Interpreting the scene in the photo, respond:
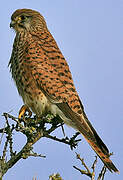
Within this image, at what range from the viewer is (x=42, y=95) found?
4.55 meters

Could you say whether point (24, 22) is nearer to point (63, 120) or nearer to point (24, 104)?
point (24, 104)

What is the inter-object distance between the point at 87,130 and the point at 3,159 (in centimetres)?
132

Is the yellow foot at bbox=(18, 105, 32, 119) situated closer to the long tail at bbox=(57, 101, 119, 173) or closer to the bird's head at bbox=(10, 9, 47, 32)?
the long tail at bbox=(57, 101, 119, 173)

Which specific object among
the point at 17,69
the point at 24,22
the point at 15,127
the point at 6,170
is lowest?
the point at 6,170

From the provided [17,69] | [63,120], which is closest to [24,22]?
[17,69]

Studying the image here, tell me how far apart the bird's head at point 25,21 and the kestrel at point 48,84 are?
0.57 ft

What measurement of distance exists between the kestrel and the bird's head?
0.17 meters

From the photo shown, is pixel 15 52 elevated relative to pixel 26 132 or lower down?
elevated

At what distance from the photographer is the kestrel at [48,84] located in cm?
432

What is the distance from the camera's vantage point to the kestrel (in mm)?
4324

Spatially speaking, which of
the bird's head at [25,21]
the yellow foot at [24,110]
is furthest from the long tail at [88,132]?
the bird's head at [25,21]

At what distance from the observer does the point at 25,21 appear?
5.45 m

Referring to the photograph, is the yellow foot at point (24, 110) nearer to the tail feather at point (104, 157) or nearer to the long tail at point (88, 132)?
the long tail at point (88, 132)

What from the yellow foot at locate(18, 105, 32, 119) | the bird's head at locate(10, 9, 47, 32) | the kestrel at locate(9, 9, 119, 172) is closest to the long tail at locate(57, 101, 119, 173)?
the kestrel at locate(9, 9, 119, 172)
